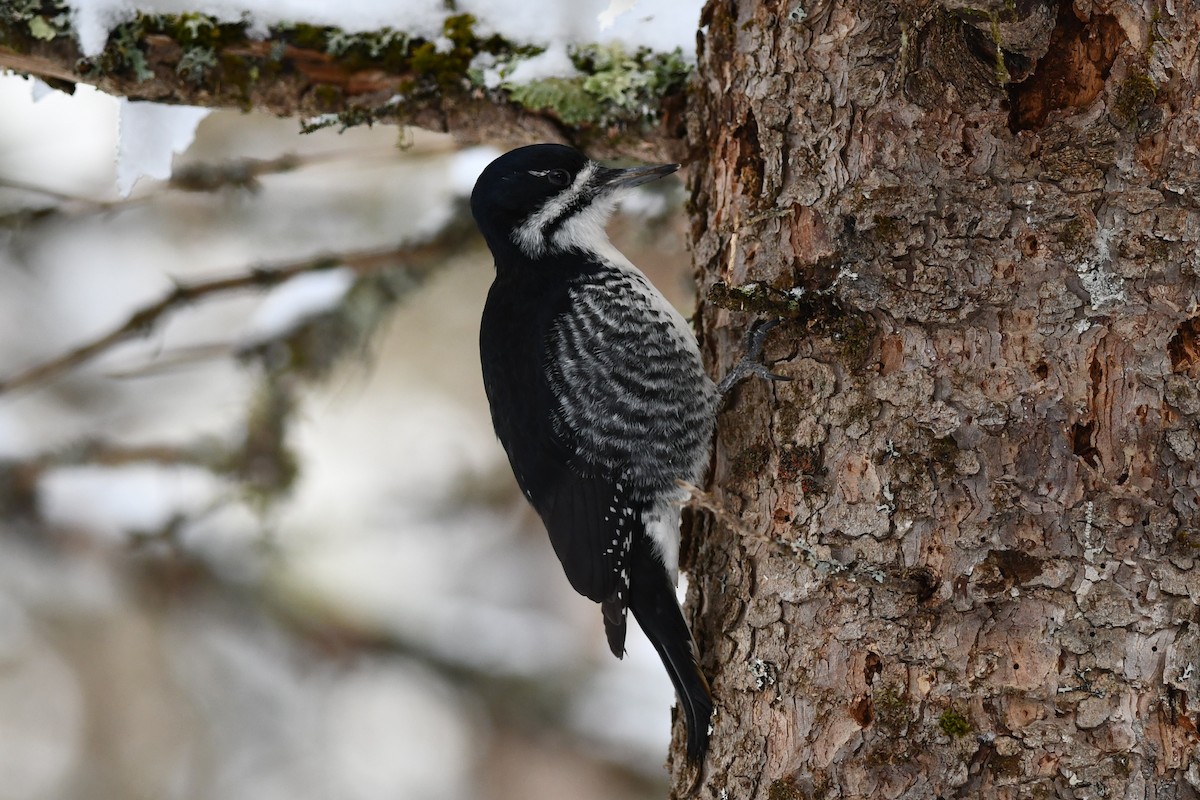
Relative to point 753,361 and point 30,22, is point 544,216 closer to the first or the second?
point 753,361

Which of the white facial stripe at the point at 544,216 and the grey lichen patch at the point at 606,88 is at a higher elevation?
the grey lichen patch at the point at 606,88

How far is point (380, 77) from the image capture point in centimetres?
293

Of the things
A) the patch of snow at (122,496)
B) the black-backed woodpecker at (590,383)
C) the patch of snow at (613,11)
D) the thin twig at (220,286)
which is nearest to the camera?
the patch of snow at (613,11)

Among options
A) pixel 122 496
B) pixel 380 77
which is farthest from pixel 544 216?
pixel 122 496

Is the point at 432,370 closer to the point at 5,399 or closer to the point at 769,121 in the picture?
the point at 5,399

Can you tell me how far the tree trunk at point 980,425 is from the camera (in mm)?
1968

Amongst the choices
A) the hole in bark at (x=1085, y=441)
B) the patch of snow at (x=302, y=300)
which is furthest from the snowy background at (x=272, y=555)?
the hole in bark at (x=1085, y=441)

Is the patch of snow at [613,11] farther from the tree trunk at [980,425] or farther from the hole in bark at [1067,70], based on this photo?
the hole in bark at [1067,70]

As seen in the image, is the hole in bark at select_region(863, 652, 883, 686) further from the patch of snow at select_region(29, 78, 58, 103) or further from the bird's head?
the patch of snow at select_region(29, 78, 58, 103)

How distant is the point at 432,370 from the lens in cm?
729

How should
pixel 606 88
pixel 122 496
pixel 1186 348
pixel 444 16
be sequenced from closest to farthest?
pixel 1186 348, pixel 606 88, pixel 444 16, pixel 122 496

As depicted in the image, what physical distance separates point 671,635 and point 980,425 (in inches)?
34.8

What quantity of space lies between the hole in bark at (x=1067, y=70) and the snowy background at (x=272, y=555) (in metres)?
2.35

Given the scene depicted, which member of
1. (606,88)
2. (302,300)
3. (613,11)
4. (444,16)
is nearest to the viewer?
(613,11)
